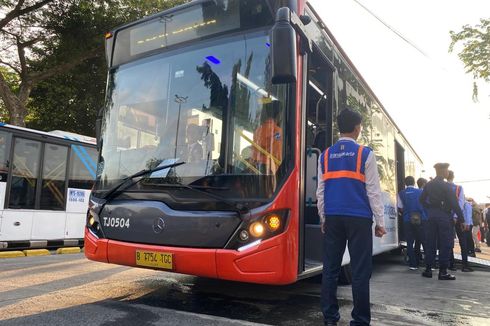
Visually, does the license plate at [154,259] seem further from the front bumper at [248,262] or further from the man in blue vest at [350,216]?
the man in blue vest at [350,216]

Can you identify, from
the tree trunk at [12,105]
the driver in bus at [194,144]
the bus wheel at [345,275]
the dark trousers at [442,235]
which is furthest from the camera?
the tree trunk at [12,105]

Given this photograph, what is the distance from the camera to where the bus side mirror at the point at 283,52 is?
366 cm

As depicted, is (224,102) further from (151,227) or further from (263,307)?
(263,307)

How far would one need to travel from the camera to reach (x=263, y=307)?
4438 millimetres

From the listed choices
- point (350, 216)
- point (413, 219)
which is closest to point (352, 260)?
point (350, 216)

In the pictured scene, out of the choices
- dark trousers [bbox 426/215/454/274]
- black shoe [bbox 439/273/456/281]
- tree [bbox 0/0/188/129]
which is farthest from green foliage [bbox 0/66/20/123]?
black shoe [bbox 439/273/456/281]

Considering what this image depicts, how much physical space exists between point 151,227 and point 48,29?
46.3 feet

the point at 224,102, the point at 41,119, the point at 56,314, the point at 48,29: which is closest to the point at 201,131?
the point at 224,102

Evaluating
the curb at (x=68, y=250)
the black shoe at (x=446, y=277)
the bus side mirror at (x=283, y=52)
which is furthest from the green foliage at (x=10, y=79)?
the black shoe at (x=446, y=277)

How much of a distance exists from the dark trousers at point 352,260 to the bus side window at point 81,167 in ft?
29.3

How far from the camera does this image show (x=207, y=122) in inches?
169

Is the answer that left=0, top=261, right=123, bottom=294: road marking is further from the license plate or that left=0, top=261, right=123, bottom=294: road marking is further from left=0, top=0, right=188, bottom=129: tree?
left=0, top=0, right=188, bottom=129: tree

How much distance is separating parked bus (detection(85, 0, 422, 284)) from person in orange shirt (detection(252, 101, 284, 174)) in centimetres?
1

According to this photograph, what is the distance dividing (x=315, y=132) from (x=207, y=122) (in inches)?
71.4
